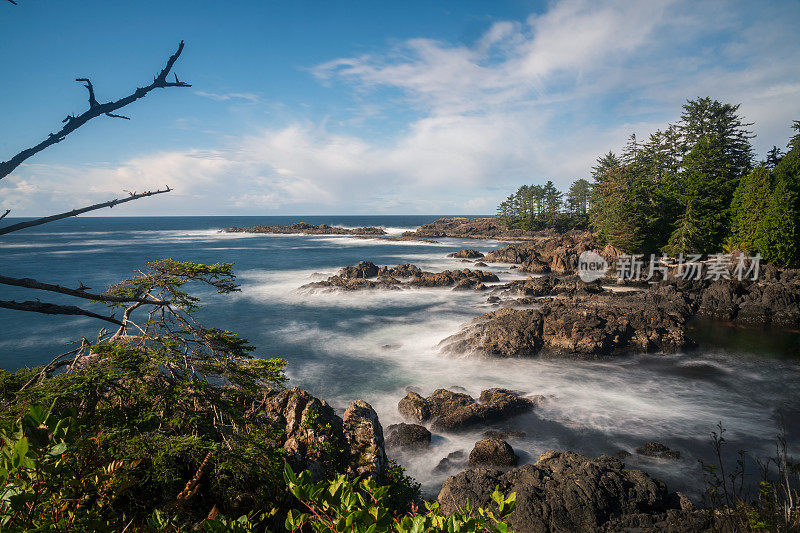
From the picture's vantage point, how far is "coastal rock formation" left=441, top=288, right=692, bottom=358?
63.5 ft

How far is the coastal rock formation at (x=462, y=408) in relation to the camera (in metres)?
13.1

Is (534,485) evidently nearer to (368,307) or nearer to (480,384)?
(480,384)

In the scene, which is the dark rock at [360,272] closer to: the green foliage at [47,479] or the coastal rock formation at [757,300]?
the coastal rock formation at [757,300]

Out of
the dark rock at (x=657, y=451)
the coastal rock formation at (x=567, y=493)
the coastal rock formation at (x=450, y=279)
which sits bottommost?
the dark rock at (x=657, y=451)

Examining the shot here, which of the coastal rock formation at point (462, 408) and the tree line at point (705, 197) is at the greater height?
the tree line at point (705, 197)

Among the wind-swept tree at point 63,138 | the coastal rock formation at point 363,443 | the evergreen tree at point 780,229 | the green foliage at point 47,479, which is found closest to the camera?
the green foliage at point 47,479

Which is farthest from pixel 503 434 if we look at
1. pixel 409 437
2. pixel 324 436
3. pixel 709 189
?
pixel 709 189

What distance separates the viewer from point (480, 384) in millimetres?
16547

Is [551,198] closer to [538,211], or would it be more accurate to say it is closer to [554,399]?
[538,211]

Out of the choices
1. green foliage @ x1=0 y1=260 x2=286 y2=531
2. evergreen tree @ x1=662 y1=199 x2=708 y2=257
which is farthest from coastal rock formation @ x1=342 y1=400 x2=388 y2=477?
evergreen tree @ x1=662 y1=199 x2=708 y2=257

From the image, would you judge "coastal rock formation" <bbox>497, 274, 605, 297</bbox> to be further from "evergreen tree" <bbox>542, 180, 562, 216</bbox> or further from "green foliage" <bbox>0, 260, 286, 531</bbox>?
"evergreen tree" <bbox>542, 180, 562, 216</bbox>

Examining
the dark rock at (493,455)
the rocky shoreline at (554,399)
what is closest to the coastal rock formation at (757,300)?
the rocky shoreline at (554,399)

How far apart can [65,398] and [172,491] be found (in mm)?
1819

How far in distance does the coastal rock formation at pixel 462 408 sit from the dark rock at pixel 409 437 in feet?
2.83
